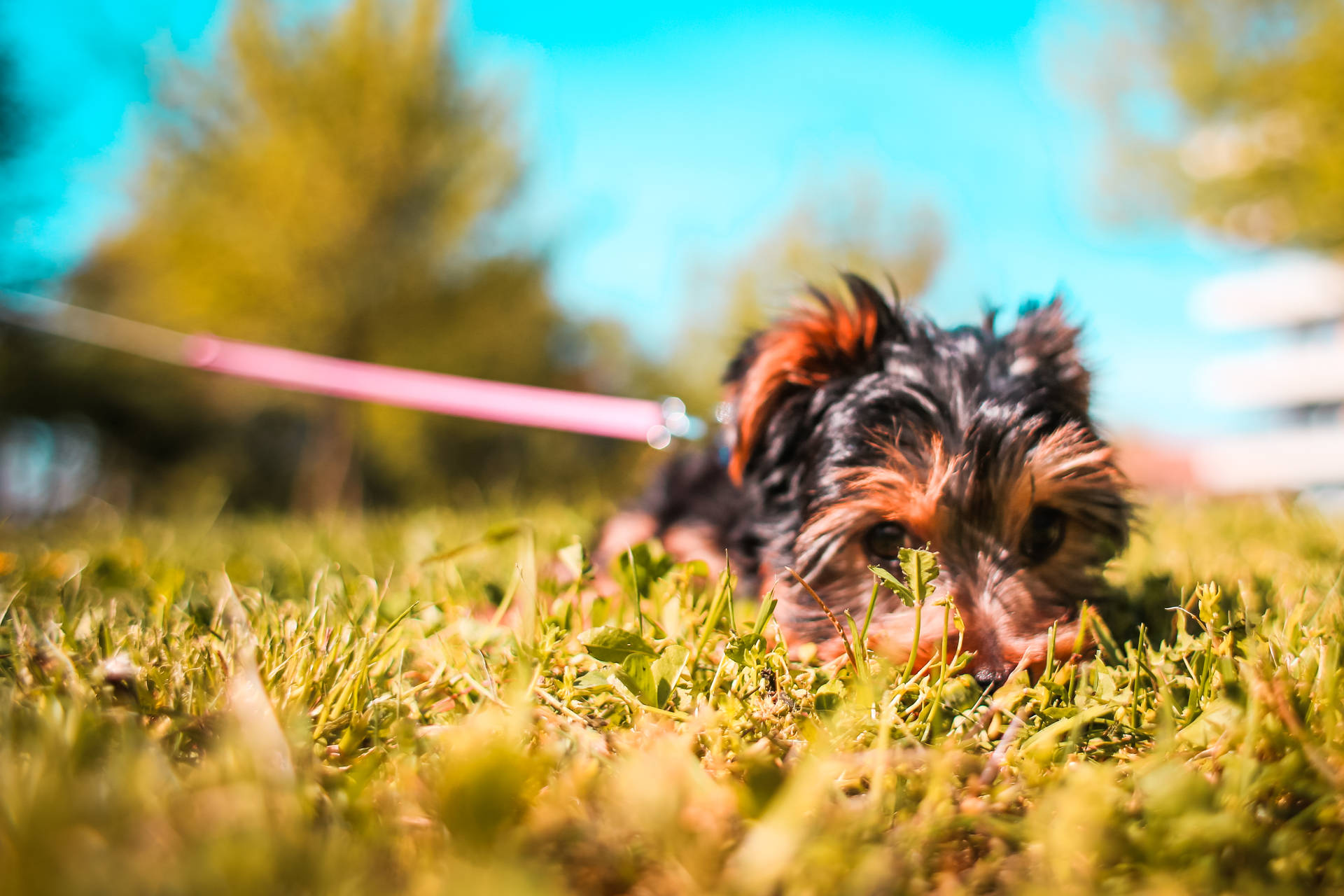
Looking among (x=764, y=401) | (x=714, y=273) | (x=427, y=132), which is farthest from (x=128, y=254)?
(x=764, y=401)

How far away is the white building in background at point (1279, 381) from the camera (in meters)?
45.0

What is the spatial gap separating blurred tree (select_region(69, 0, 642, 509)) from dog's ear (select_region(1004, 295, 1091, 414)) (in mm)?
14607

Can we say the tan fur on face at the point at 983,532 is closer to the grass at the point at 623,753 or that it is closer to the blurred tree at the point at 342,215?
the grass at the point at 623,753

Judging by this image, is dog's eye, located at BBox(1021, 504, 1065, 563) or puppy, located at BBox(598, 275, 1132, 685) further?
dog's eye, located at BBox(1021, 504, 1065, 563)

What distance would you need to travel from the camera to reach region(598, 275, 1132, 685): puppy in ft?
7.06

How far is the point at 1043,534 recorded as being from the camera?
2395 millimetres

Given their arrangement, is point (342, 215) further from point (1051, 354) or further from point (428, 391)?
point (1051, 354)

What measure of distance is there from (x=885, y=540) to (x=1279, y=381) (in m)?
58.5

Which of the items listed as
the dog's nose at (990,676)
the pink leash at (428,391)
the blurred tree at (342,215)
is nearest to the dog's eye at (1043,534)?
the dog's nose at (990,676)

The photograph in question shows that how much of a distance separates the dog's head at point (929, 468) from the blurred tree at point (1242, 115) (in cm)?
1564

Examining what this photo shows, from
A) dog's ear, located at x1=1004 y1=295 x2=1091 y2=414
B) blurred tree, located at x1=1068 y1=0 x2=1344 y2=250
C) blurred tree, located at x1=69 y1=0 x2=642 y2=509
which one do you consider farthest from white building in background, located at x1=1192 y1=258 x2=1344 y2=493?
dog's ear, located at x1=1004 y1=295 x2=1091 y2=414

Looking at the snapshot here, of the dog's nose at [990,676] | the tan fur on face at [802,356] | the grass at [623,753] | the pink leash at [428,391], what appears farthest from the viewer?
the pink leash at [428,391]

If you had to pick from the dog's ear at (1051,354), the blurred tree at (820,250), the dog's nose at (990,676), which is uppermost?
the blurred tree at (820,250)

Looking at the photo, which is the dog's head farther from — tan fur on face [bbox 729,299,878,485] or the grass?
the grass
